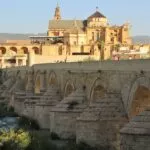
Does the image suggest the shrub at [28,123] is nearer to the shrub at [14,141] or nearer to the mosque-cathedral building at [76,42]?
the shrub at [14,141]

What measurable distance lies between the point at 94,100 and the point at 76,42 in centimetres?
5284

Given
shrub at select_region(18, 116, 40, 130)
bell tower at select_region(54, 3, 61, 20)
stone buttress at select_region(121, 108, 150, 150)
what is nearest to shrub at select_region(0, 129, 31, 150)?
stone buttress at select_region(121, 108, 150, 150)

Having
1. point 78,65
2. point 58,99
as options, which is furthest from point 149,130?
point 58,99

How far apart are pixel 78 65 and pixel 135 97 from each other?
715cm

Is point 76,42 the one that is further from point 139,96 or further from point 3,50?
point 139,96

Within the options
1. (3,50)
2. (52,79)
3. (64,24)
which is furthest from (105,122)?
(64,24)

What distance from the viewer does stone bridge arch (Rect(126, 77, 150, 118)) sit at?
17016 mm

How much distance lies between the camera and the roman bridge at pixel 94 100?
57.8ft

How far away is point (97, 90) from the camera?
22000 millimetres

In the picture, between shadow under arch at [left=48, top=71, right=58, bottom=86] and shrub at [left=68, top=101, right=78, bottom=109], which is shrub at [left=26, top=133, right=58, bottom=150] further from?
shadow under arch at [left=48, top=71, right=58, bottom=86]

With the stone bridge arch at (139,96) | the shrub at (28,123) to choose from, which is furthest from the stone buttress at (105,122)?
the shrub at (28,123)

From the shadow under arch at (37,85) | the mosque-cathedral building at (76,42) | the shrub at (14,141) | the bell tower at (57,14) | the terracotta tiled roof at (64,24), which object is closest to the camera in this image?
the shrub at (14,141)

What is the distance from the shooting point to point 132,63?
1808cm

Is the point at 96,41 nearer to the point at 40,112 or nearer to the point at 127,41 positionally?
the point at 127,41
